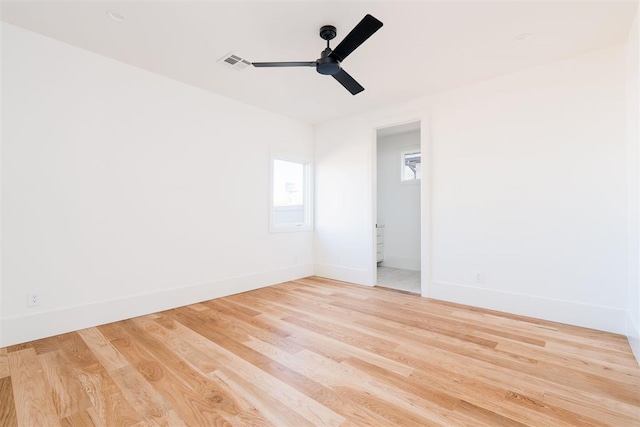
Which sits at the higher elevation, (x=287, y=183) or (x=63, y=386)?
(x=287, y=183)

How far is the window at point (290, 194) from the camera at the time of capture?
4668mm

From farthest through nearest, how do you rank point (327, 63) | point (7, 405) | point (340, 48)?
point (327, 63)
point (340, 48)
point (7, 405)

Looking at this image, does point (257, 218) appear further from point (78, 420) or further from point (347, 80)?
point (78, 420)

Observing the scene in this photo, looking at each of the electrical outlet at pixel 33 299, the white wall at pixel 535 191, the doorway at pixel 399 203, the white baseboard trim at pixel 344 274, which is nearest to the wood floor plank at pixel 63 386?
the electrical outlet at pixel 33 299

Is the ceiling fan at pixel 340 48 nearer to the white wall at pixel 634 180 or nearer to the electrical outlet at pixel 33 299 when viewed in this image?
the white wall at pixel 634 180

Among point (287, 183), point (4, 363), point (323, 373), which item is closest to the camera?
point (323, 373)

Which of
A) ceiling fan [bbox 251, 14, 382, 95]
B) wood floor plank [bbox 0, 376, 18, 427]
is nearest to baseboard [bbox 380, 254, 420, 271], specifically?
ceiling fan [bbox 251, 14, 382, 95]

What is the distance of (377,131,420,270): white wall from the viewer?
18.6ft

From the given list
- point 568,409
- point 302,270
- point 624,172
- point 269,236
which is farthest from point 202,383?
point 624,172

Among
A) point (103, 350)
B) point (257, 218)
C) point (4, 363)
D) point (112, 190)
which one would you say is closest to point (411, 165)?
point (257, 218)

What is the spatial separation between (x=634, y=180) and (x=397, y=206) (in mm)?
3707

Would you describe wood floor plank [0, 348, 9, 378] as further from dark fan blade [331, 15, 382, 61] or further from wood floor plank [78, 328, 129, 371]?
dark fan blade [331, 15, 382, 61]

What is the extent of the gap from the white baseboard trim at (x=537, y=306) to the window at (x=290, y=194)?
2.39 m

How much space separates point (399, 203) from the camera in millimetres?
5918
